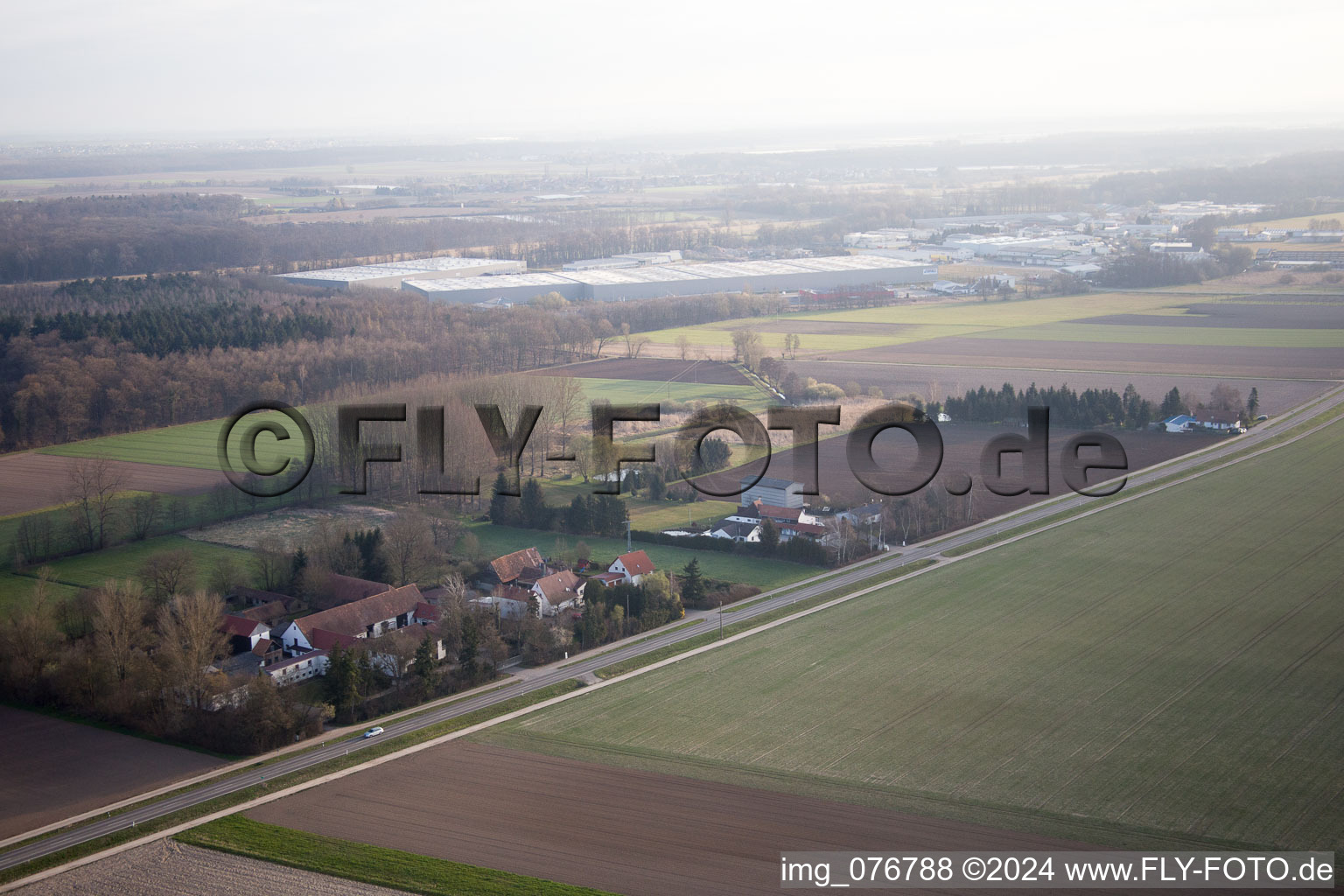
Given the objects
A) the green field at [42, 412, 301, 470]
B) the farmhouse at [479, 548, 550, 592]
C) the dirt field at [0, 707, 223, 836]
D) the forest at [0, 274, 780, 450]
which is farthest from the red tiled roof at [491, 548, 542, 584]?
the forest at [0, 274, 780, 450]

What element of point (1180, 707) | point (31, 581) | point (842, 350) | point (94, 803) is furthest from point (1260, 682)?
point (842, 350)

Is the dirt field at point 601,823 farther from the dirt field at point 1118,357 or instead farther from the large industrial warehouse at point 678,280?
the large industrial warehouse at point 678,280

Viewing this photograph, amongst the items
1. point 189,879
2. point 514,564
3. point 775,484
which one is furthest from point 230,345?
point 189,879

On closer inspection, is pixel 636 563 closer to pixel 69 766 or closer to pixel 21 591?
pixel 69 766

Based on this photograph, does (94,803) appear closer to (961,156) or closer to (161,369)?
(161,369)

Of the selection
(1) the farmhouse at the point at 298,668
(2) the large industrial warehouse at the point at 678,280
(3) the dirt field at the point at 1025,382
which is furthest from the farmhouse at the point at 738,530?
(2) the large industrial warehouse at the point at 678,280

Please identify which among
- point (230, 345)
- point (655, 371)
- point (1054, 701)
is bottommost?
point (1054, 701)
